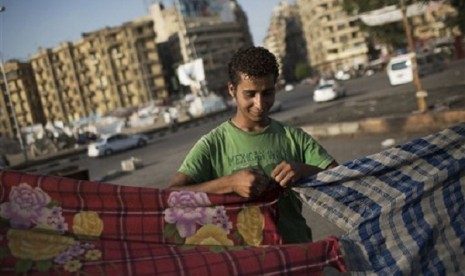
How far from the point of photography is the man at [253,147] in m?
2.29

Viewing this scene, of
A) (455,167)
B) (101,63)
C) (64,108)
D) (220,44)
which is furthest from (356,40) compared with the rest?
(455,167)

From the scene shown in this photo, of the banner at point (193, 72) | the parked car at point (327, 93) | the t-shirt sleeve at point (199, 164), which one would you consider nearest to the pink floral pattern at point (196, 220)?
the t-shirt sleeve at point (199, 164)

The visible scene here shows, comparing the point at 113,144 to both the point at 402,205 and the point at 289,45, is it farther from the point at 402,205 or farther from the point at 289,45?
the point at 289,45

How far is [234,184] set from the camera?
2168 millimetres

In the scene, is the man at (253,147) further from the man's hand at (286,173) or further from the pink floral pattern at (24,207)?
the pink floral pattern at (24,207)

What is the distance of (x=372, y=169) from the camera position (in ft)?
7.38

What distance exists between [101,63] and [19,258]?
9900 centimetres

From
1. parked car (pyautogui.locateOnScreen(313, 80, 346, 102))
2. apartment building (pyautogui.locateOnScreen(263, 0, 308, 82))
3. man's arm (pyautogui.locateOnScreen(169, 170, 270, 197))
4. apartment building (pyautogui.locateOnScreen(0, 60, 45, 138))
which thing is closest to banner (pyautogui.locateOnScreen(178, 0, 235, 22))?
apartment building (pyautogui.locateOnScreen(263, 0, 308, 82))

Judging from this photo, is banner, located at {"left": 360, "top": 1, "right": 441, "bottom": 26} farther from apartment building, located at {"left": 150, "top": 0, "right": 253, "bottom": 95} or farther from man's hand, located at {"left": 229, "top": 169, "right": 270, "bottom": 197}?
apartment building, located at {"left": 150, "top": 0, "right": 253, "bottom": 95}

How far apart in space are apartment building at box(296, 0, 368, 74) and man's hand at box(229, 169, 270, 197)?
9276 centimetres

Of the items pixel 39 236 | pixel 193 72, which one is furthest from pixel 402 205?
pixel 193 72

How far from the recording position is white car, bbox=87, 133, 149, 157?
30.7m

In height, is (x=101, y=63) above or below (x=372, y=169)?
above

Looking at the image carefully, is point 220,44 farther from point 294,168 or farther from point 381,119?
point 294,168
